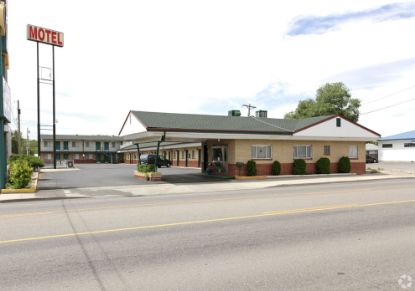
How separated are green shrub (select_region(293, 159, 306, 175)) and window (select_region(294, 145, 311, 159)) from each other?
2.64 feet

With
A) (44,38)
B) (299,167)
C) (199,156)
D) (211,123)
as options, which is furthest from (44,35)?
(299,167)

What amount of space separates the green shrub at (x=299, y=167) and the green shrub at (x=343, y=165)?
397 centimetres

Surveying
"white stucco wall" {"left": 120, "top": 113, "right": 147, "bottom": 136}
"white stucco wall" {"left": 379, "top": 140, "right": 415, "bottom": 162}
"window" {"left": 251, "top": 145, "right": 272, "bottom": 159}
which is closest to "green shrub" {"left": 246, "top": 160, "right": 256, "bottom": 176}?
"window" {"left": 251, "top": 145, "right": 272, "bottom": 159}

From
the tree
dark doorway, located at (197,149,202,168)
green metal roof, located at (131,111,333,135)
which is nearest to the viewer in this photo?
green metal roof, located at (131,111,333,135)

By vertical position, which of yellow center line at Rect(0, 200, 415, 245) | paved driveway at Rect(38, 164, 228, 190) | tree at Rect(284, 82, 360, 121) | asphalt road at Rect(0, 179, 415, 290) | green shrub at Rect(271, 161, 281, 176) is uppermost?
tree at Rect(284, 82, 360, 121)

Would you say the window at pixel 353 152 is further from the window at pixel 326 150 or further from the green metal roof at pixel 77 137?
the green metal roof at pixel 77 137

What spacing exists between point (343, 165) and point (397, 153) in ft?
124

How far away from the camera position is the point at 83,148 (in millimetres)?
87062

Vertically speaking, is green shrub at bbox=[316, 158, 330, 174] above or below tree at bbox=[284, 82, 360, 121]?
below

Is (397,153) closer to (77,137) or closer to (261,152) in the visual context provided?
(261,152)

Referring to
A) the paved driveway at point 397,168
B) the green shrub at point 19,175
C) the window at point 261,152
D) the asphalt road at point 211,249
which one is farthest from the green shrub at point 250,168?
Answer: the asphalt road at point 211,249

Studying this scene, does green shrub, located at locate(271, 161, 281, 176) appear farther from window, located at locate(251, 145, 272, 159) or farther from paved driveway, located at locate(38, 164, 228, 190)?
paved driveway, located at locate(38, 164, 228, 190)

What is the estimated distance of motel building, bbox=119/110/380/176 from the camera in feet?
87.6

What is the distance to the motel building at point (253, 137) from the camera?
26688 mm
